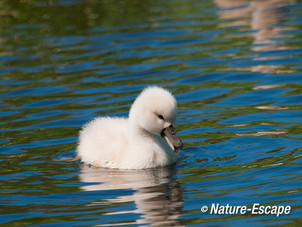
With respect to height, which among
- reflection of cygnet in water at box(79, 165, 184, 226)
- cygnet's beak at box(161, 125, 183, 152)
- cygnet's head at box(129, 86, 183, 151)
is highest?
cygnet's head at box(129, 86, 183, 151)

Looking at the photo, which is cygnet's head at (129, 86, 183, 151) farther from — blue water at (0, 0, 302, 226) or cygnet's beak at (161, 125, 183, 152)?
blue water at (0, 0, 302, 226)

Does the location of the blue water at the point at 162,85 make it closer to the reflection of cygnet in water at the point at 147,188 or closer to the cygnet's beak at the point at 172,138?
the reflection of cygnet in water at the point at 147,188

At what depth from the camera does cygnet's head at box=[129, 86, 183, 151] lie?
7875mm

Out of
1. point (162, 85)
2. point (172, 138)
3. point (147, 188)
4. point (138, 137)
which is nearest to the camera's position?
point (147, 188)

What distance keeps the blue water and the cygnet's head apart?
1.25 feet

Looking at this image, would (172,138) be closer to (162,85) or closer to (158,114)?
(158,114)

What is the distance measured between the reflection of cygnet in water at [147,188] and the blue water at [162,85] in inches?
0.5

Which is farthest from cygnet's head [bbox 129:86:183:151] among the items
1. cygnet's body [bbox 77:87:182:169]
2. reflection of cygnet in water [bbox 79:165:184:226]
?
reflection of cygnet in water [bbox 79:165:184:226]

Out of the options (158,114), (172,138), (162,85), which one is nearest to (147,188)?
(172,138)

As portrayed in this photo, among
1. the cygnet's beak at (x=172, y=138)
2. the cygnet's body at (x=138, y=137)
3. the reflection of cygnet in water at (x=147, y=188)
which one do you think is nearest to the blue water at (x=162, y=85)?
the reflection of cygnet in water at (x=147, y=188)

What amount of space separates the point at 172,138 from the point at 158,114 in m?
0.29

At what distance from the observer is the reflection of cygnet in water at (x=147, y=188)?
21.6ft

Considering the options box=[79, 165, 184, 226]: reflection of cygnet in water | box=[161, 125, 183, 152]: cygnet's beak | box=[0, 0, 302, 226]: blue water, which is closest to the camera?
box=[79, 165, 184, 226]: reflection of cygnet in water

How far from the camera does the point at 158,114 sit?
799 centimetres
